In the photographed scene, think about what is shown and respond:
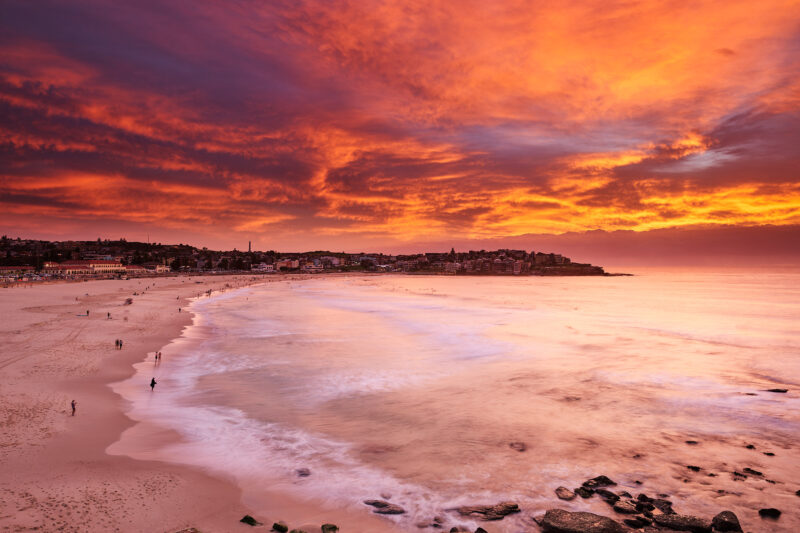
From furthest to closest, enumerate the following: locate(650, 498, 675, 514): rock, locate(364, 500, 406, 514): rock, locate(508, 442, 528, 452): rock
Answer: locate(508, 442, 528, 452): rock < locate(364, 500, 406, 514): rock < locate(650, 498, 675, 514): rock

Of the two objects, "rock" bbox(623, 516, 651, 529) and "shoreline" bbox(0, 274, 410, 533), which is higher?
"rock" bbox(623, 516, 651, 529)

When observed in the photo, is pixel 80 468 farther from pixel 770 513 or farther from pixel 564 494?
pixel 770 513

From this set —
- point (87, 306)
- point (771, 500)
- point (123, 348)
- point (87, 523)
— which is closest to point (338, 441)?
point (87, 523)

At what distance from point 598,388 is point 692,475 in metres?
9.53

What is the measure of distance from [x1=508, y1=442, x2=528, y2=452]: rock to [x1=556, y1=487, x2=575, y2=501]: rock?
106 inches

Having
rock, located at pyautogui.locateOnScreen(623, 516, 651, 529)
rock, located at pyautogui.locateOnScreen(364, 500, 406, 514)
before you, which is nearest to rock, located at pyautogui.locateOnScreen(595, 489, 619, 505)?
rock, located at pyautogui.locateOnScreen(623, 516, 651, 529)

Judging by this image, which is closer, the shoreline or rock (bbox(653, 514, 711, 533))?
rock (bbox(653, 514, 711, 533))

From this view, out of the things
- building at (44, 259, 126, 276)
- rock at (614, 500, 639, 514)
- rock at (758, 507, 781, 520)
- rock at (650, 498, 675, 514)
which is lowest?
building at (44, 259, 126, 276)

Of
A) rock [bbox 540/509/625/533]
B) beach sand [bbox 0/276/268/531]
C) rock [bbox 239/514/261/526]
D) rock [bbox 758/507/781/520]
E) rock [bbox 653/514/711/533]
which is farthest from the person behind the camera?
rock [bbox 758/507/781/520]

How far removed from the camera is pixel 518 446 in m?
13.9

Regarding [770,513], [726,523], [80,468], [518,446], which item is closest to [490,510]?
[518,446]

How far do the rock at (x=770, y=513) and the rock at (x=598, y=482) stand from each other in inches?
122

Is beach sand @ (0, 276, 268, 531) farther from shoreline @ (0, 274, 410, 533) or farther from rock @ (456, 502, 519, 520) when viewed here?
rock @ (456, 502, 519, 520)

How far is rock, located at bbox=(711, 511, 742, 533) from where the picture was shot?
899 cm
